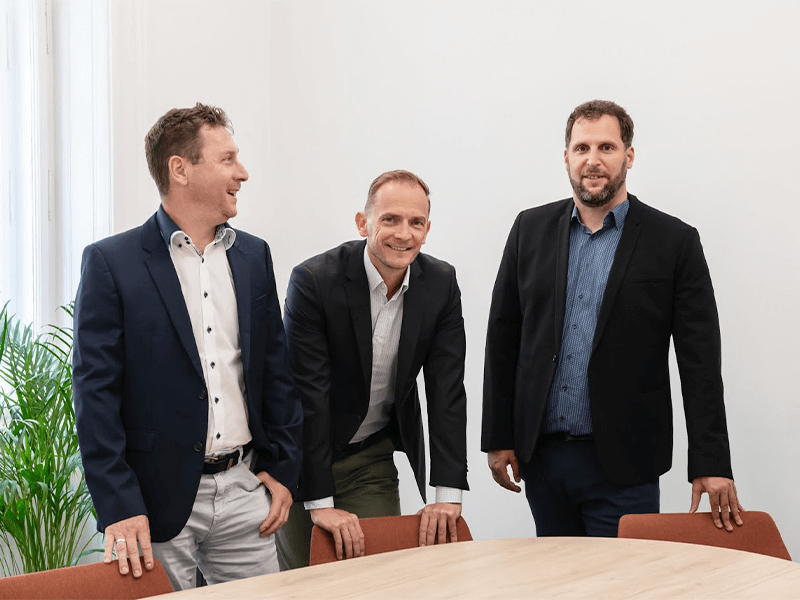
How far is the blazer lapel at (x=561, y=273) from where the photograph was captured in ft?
9.70

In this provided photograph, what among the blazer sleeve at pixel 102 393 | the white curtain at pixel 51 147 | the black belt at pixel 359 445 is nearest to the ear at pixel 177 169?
the blazer sleeve at pixel 102 393

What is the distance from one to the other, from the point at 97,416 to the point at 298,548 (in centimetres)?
95

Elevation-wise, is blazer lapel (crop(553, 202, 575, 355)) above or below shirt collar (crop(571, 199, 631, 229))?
below

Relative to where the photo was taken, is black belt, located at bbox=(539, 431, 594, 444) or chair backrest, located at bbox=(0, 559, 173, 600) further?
black belt, located at bbox=(539, 431, 594, 444)

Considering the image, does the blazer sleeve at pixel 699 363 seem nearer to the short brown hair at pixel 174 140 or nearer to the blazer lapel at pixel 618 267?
the blazer lapel at pixel 618 267

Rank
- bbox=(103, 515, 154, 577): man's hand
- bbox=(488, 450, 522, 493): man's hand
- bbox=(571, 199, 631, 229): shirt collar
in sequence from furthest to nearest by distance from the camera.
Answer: bbox=(488, 450, 522, 493): man's hand → bbox=(571, 199, 631, 229): shirt collar → bbox=(103, 515, 154, 577): man's hand

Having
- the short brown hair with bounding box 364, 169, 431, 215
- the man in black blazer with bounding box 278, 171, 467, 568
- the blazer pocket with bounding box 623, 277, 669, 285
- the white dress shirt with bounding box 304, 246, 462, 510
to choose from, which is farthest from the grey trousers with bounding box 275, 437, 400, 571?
the blazer pocket with bounding box 623, 277, 669, 285

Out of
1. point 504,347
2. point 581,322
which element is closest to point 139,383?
point 504,347

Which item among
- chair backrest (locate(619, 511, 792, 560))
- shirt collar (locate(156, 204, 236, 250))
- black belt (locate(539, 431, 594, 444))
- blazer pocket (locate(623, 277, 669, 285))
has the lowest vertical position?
chair backrest (locate(619, 511, 792, 560))

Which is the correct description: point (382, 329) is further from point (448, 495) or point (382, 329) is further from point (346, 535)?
point (346, 535)

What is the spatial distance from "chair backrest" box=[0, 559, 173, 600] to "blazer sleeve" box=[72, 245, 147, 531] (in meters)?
0.17

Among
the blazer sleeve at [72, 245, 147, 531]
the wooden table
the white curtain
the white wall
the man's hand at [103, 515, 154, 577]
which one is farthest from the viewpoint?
the white curtain

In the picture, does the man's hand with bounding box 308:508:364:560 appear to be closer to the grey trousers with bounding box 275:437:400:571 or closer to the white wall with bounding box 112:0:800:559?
the grey trousers with bounding box 275:437:400:571

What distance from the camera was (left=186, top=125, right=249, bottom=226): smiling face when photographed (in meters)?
2.53
